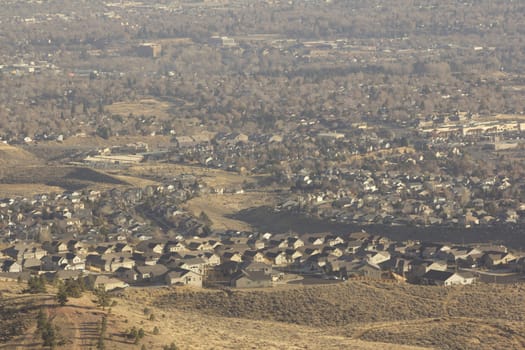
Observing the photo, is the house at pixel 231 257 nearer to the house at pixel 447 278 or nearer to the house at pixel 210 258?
the house at pixel 210 258

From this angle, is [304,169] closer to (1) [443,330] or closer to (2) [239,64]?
(1) [443,330]

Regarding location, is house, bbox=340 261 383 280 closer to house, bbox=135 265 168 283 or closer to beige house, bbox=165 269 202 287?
beige house, bbox=165 269 202 287

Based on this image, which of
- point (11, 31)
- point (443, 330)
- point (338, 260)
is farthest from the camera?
point (11, 31)

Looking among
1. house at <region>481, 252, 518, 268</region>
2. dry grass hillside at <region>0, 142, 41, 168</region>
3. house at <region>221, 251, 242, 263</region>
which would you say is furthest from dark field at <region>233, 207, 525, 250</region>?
dry grass hillside at <region>0, 142, 41, 168</region>

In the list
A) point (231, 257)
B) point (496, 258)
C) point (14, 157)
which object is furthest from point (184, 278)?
point (14, 157)

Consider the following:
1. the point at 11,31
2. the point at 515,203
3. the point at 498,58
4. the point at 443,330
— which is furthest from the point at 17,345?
the point at 11,31

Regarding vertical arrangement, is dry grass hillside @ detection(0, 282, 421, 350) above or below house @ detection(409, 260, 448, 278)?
above

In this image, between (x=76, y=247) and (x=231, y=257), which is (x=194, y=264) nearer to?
(x=231, y=257)
